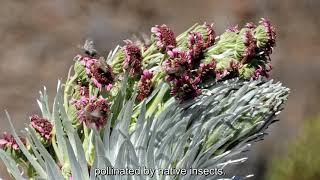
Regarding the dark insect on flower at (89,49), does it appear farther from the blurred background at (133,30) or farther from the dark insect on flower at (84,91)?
the blurred background at (133,30)

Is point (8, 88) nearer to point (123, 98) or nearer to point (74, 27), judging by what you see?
point (74, 27)

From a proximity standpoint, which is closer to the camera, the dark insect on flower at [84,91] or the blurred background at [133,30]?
the dark insect on flower at [84,91]

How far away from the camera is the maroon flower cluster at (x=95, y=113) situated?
2.44ft

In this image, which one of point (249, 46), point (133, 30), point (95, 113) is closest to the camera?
point (95, 113)

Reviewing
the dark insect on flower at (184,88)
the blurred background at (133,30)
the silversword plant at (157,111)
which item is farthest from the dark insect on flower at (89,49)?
the blurred background at (133,30)

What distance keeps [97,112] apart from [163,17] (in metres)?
1.66

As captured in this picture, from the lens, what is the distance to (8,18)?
236 centimetres

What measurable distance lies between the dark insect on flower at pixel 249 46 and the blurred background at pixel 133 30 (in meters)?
1.37

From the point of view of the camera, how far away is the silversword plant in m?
0.75

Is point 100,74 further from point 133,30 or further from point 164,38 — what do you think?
point 133,30

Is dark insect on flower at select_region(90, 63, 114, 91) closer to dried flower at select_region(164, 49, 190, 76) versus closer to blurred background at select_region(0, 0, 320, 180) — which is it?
dried flower at select_region(164, 49, 190, 76)

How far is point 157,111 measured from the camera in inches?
31.5

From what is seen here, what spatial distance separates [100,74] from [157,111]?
0.08 meters

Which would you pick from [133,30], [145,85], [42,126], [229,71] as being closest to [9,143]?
[42,126]
